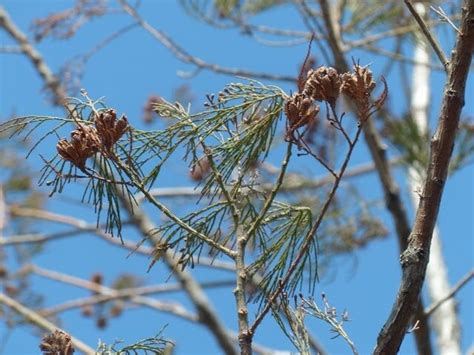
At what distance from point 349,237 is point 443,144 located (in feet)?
7.29

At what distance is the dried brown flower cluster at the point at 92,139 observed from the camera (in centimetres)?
89

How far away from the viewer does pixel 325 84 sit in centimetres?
89

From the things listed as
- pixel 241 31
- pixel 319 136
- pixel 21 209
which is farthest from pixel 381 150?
pixel 21 209

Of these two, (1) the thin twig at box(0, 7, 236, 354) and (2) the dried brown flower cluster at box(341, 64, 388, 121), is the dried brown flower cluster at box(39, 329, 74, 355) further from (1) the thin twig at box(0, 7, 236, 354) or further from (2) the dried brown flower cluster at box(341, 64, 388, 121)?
(1) the thin twig at box(0, 7, 236, 354)

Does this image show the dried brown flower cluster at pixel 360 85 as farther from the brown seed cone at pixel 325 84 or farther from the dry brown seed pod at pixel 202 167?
the dry brown seed pod at pixel 202 167

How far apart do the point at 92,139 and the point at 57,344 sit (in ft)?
0.57

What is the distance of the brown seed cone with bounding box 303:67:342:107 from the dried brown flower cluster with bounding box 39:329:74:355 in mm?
288

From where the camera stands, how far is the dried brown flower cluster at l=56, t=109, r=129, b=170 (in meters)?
0.89

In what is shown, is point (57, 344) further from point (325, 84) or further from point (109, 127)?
point (325, 84)

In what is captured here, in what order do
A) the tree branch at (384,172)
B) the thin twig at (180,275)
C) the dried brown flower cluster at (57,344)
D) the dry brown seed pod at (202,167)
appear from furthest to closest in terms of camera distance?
1. the thin twig at (180,275)
2. the tree branch at (384,172)
3. the dry brown seed pod at (202,167)
4. the dried brown flower cluster at (57,344)

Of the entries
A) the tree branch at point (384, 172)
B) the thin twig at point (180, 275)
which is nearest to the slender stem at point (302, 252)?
the tree branch at point (384, 172)

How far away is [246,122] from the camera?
1.02m

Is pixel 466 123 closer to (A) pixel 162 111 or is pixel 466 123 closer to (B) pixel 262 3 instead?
(B) pixel 262 3

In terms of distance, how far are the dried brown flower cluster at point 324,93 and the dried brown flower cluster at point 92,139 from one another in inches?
5.6
